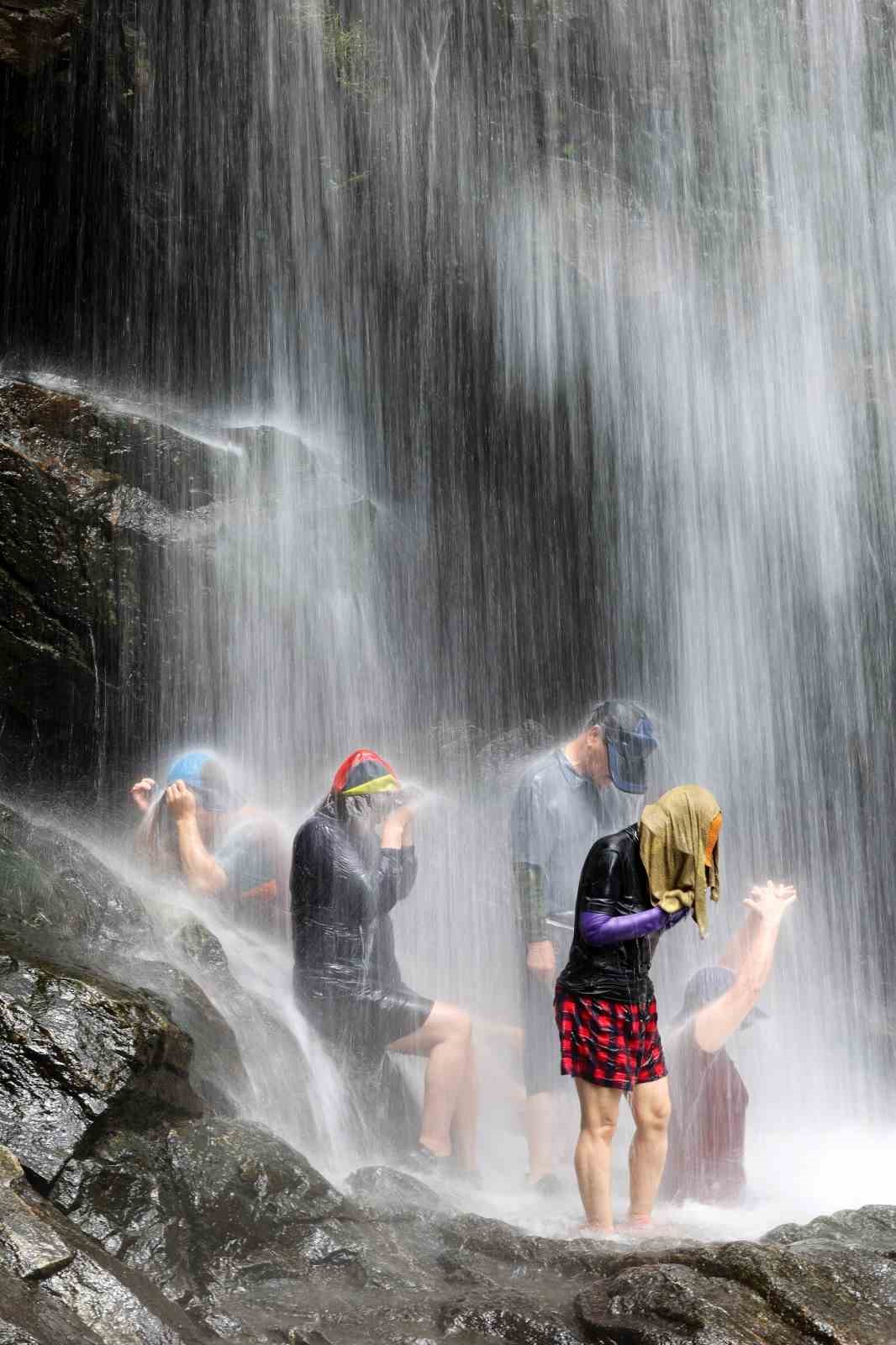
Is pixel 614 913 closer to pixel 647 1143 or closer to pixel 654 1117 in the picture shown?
pixel 654 1117

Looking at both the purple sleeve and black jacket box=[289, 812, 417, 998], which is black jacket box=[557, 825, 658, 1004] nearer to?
the purple sleeve

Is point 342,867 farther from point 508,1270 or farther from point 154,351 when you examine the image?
point 154,351

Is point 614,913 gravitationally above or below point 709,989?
above

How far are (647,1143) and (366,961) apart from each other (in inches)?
70.8

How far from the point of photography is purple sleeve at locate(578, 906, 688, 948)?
4.29 metres

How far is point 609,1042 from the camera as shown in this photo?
4418 millimetres

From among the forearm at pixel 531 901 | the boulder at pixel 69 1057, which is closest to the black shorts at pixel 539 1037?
the forearm at pixel 531 901

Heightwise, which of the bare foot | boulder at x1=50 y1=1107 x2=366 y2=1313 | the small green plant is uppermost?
the small green plant

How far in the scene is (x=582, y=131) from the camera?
41.5ft

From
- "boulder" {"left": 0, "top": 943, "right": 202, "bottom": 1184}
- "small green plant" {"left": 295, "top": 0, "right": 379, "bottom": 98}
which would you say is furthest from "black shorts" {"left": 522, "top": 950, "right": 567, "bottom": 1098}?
"small green plant" {"left": 295, "top": 0, "right": 379, "bottom": 98}

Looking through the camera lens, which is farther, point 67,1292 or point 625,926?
point 625,926

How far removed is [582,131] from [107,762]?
8.31 metres

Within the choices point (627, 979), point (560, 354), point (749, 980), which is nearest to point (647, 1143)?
point (627, 979)

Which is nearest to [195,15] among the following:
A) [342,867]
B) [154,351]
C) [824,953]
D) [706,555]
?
[154,351]
